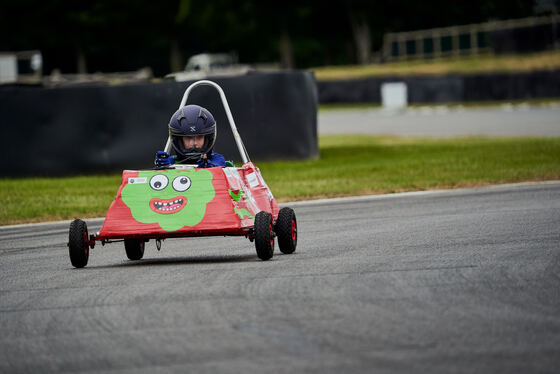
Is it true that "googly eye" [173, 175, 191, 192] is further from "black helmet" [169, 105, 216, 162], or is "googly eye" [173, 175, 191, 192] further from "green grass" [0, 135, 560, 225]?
"green grass" [0, 135, 560, 225]

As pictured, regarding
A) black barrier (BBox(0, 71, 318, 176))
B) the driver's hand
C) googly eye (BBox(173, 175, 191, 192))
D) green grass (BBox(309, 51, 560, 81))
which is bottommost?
green grass (BBox(309, 51, 560, 81))

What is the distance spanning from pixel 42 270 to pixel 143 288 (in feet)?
6.08

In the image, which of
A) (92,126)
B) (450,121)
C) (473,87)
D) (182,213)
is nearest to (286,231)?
(182,213)

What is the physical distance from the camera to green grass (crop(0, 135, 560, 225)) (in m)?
16.2

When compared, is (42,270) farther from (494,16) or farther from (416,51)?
(494,16)

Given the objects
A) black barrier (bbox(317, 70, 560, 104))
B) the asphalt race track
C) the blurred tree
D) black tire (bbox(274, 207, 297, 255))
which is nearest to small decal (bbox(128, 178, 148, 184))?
the asphalt race track

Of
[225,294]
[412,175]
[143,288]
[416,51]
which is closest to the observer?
[225,294]

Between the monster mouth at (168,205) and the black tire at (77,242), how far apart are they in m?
0.60

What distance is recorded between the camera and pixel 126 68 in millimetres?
85500

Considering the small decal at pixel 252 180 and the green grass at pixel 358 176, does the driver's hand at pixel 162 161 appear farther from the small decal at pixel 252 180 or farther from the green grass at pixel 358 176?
the green grass at pixel 358 176

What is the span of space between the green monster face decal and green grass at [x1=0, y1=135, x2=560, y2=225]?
18.8ft

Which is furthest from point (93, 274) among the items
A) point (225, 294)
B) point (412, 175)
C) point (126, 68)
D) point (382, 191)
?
point (126, 68)

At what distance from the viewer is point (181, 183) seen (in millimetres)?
9453

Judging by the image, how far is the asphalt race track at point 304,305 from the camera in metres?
5.54
